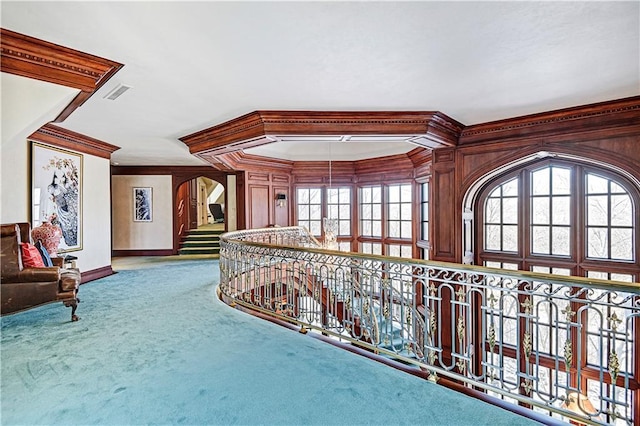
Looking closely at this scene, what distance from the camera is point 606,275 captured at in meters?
4.58

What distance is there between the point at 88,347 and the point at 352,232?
6867 millimetres

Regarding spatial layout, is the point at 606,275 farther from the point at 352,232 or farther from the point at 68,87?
the point at 68,87

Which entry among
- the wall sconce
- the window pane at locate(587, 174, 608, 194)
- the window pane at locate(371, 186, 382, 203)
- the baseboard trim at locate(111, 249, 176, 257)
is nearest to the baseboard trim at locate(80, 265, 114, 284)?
the baseboard trim at locate(111, 249, 176, 257)

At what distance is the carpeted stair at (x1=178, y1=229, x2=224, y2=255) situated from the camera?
9.02 meters

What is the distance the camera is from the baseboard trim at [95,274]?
18.4 feet

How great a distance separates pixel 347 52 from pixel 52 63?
247 cm

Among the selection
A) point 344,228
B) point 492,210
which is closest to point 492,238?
point 492,210

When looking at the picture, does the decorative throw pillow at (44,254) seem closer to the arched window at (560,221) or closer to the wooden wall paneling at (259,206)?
the wooden wall paneling at (259,206)

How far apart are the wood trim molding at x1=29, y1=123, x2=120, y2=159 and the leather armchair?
1.95m

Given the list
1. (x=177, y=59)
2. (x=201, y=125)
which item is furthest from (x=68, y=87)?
(x=201, y=125)

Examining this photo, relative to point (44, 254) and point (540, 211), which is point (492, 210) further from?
point (44, 254)

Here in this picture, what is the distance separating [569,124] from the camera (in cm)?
435

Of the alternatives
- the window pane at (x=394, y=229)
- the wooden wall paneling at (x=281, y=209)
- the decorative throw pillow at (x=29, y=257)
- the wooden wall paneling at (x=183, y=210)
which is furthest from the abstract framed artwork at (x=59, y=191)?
the window pane at (x=394, y=229)

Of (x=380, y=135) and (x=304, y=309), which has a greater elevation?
(x=380, y=135)
